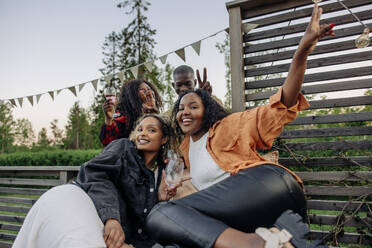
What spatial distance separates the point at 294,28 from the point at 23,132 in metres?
38.7

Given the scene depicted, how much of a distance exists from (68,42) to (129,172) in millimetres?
9595

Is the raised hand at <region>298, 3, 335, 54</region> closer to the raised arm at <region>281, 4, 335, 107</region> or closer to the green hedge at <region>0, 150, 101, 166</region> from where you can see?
the raised arm at <region>281, 4, 335, 107</region>

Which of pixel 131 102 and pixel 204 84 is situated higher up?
pixel 204 84

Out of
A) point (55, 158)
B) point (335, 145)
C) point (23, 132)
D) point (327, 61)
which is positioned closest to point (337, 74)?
point (327, 61)

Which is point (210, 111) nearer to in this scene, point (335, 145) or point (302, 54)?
point (302, 54)

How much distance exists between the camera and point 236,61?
2.65 m

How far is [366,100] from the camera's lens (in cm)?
225

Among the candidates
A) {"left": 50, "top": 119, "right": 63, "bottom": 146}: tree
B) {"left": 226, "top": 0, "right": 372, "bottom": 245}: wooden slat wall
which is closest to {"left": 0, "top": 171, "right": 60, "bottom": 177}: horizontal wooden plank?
{"left": 226, "top": 0, "right": 372, "bottom": 245}: wooden slat wall

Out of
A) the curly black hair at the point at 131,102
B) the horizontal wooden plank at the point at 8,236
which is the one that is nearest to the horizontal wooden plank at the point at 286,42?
the curly black hair at the point at 131,102

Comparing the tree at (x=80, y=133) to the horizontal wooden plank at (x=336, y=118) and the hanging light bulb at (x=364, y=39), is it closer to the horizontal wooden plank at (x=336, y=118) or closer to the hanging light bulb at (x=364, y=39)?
the horizontal wooden plank at (x=336, y=118)

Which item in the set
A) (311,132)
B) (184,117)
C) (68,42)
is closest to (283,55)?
(311,132)

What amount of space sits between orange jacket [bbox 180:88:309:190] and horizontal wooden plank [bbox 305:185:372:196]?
100 cm

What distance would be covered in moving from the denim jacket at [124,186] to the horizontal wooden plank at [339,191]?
5.03 feet

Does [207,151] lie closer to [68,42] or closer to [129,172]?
[129,172]
